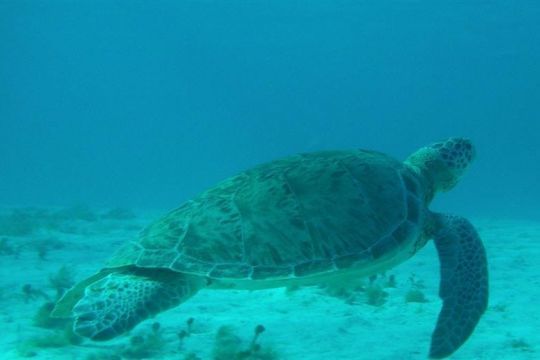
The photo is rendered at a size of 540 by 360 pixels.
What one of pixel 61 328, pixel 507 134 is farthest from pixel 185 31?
pixel 507 134

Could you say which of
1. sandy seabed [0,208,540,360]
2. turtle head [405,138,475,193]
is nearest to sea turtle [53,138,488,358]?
sandy seabed [0,208,540,360]

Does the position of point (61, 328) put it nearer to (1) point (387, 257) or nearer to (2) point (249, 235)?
(2) point (249, 235)

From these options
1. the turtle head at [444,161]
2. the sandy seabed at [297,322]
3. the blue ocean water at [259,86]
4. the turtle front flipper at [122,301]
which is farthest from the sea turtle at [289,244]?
the blue ocean water at [259,86]

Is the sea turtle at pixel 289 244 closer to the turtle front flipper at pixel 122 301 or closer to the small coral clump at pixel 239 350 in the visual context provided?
the turtle front flipper at pixel 122 301

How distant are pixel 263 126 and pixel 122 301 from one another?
604ft

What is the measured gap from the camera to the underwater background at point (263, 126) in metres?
6.34

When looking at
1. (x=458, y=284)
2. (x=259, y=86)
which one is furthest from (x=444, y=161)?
(x=259, y=86)

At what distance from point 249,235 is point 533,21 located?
6266 cm

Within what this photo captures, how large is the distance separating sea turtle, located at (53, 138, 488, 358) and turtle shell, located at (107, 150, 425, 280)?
11 millimetres

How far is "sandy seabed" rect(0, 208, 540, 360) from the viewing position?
5191 millimetres

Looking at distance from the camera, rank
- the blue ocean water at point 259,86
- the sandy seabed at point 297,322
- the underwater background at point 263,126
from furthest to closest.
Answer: the blue ocean water at point 259,86 < the underwater background at point 263,126 < the sandy seabed at point 297,322

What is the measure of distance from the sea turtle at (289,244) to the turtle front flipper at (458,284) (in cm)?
1

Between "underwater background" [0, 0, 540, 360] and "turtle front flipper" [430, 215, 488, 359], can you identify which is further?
"underwater background" [0, 0, 540, 360]

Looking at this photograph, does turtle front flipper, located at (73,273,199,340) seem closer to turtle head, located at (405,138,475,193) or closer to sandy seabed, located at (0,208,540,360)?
sandy seabed, located at (0,208,540,360)
